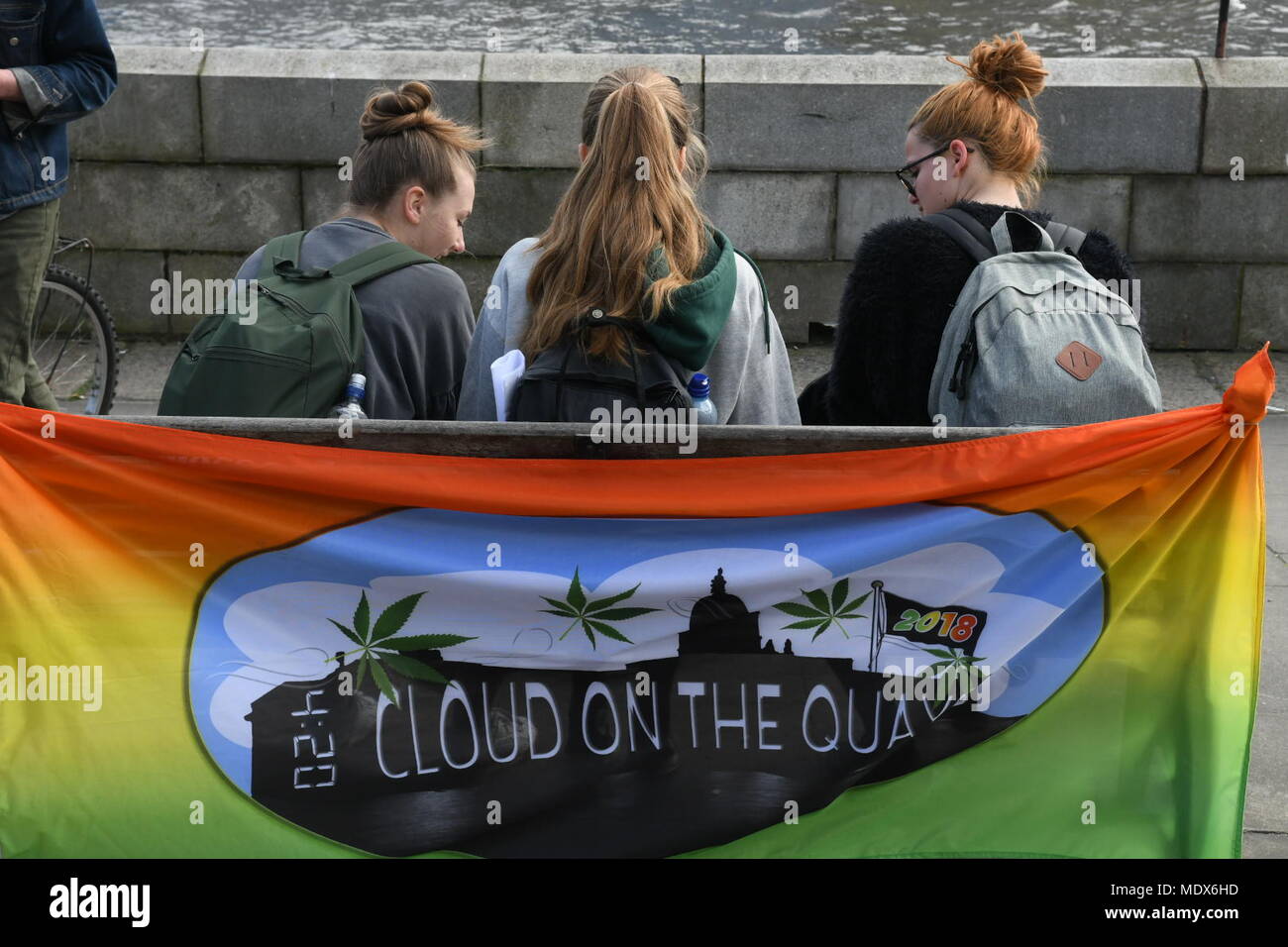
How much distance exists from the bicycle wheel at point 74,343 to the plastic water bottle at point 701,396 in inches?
138

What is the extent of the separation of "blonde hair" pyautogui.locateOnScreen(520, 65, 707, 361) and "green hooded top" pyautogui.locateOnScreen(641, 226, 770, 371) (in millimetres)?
20

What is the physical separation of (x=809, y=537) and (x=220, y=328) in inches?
52.3

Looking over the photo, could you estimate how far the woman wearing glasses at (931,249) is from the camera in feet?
11.2

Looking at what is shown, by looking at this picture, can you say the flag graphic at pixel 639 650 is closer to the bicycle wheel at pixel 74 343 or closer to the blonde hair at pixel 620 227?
the blonde hair at pixel 620 227

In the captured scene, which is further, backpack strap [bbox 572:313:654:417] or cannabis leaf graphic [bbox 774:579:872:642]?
backpack strap [bbox 572:313:654:417]

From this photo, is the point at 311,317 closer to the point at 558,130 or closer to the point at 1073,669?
the point at 1073,669

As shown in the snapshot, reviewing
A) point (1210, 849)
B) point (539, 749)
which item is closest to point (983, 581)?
point (1210, 849)

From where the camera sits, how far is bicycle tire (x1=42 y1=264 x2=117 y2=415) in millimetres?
5922

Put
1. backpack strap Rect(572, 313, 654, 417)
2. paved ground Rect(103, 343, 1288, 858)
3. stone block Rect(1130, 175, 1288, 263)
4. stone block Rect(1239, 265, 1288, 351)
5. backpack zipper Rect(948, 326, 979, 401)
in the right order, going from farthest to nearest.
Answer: stone block Rect(1239, 265, 1288, 351) → stone block Rect(1130, 175, 1288, 263) → paved ground Rect(103, 343, 1288, 858) → backpack zipper Rect(948, 326, 979, 401) → backpack strap Rect(572, 313, 654, 417)

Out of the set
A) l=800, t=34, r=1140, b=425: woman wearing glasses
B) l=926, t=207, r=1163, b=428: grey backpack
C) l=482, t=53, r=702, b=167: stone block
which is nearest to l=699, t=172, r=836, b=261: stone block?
l=482, t=53, r=702, b=167: stone block

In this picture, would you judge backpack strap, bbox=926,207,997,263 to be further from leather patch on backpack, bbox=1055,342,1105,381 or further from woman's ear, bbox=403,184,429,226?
woman's ear, bbox=403,184,429,226

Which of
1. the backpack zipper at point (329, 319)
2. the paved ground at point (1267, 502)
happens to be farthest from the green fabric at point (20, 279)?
the backpack zipper at point (329, 319)
